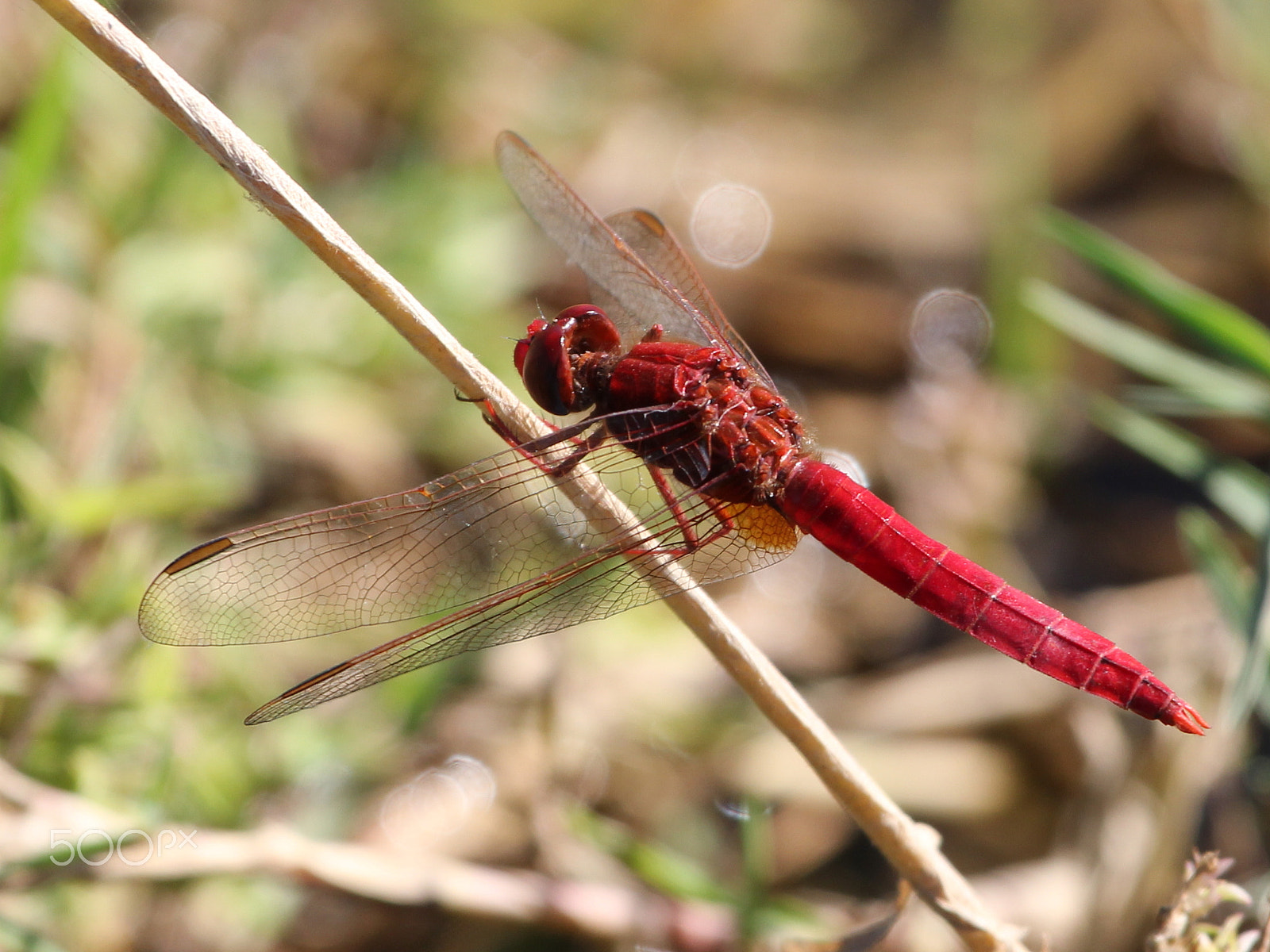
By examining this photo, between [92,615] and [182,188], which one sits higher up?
[182,188]

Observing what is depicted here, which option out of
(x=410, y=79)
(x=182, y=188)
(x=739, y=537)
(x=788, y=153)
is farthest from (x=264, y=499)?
(x=788, y=153)

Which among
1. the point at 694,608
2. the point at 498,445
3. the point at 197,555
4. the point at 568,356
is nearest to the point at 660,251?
the point at 568,356

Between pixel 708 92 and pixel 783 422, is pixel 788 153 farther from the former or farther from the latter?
pixel 783 422

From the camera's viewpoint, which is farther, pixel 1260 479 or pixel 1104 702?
pixel 1104 702

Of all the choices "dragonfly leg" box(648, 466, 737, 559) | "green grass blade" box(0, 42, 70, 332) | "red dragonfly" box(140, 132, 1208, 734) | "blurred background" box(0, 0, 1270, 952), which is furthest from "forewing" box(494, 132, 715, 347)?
"green grass blade" box(0, 42, 70, 332)

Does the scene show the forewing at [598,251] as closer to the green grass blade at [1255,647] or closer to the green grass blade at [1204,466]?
the green grass blade at [1204,466]

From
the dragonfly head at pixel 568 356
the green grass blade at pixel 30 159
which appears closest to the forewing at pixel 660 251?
the dragonfly head at pixel 568 356

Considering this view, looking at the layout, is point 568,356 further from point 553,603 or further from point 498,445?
point 498,445
